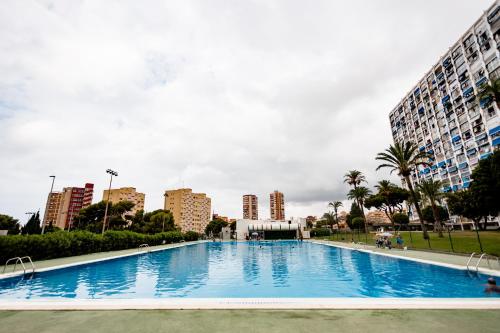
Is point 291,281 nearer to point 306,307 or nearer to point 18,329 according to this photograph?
point 306,307

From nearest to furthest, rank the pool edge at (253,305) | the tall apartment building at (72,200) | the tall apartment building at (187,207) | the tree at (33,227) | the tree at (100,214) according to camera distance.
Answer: the pool edge at (253,305)
the tree at (33,227)
the tree at (100,214)
the tall apartment building at (187,207)
the tall apartment building at (72,200)

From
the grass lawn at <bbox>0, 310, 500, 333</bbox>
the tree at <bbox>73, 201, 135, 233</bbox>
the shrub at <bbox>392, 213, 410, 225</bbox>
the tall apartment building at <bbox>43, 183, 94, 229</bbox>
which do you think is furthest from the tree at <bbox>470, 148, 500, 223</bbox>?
the tall apartment building at <bbox>43, 183, 94, 229</bbox>

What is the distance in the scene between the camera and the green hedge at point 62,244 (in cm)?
1656

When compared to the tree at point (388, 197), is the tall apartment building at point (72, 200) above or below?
above

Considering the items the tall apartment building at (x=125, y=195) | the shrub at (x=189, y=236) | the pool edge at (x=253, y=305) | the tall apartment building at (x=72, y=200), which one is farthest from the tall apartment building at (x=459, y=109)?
the tall apartment building at (x=72, y=200)

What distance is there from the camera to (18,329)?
493 cm

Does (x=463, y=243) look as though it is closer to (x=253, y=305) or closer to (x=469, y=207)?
(x=469, y=207)

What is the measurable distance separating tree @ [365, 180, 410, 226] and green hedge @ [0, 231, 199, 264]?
52948 mm

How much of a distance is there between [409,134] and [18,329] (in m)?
95.3

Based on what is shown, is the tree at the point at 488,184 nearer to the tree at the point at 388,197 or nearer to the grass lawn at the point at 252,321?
the grass lawn at the point at 252,321

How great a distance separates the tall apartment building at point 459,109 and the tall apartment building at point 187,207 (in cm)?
11713

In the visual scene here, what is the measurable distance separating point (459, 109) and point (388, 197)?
26.6 metres

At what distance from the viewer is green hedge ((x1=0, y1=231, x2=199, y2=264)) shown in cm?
1656

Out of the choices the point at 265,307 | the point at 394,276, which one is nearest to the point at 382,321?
the point at 265,307
